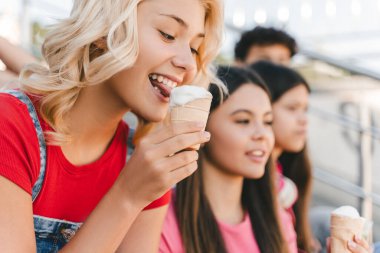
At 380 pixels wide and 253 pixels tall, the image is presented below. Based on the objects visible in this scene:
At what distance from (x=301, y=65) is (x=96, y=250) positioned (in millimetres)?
4104

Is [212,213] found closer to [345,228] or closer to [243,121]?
[243,121]

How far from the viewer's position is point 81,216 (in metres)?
1.72

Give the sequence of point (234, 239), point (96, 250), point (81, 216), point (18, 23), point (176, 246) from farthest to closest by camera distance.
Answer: point (18, 23)
point (234, 239)
point (176, 246)
point (81, 216)
point (96, 250)

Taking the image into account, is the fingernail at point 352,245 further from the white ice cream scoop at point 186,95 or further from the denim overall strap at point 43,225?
the denim overall strap at point 43,225

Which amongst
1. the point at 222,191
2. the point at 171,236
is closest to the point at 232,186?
the point at 222,191

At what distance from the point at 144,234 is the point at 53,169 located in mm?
370

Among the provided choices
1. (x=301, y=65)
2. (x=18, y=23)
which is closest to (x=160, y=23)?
(x=18, y=23)

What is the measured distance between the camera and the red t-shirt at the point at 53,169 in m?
1.46

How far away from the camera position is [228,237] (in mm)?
2170

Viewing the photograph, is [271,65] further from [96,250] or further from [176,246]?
[96,250]

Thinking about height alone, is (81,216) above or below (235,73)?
Result: below

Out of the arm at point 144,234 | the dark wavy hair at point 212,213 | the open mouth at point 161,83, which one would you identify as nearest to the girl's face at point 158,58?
the open mouth at point 161,83

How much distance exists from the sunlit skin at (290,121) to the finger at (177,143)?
1.50m

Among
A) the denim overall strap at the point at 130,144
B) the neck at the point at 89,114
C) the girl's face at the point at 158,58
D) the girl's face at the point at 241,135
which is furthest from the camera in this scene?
the girl's face at the point at 241,135
